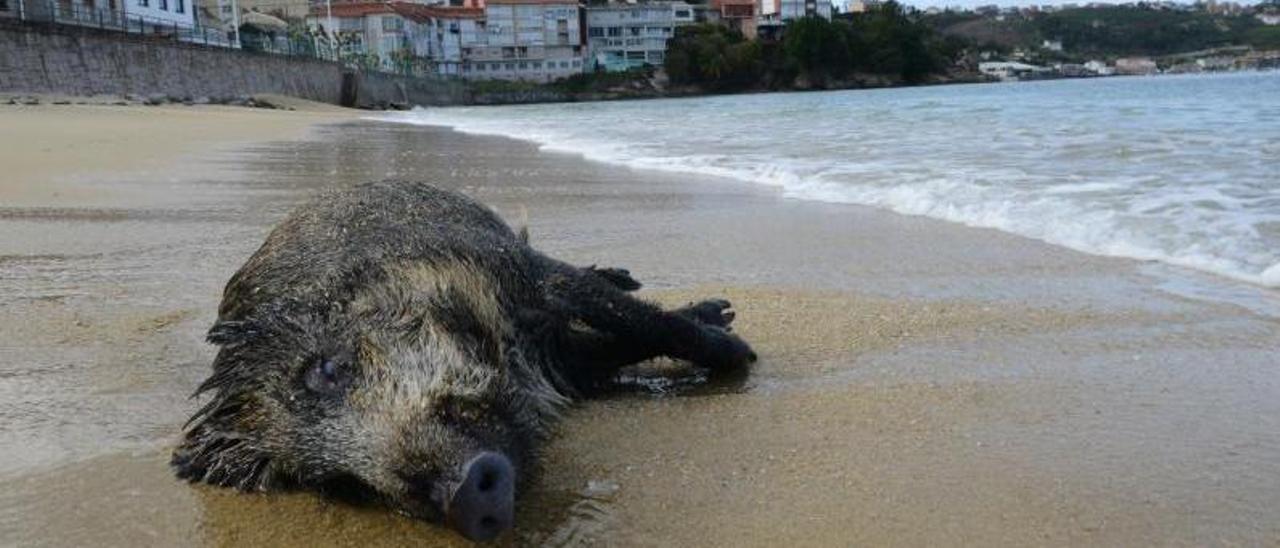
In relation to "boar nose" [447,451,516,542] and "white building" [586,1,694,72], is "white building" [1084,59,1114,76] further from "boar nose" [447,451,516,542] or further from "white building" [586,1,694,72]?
"boar nose" [447,451,516,542]

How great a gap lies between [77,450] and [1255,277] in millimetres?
5444

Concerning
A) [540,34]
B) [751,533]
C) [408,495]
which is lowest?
[751,533]

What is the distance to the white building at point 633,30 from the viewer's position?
13512cm

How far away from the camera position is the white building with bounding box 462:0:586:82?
128 metres

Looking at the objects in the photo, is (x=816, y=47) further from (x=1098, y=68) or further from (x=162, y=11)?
(x=162, y=11)

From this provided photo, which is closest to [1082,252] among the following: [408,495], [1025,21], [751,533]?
[751,533]

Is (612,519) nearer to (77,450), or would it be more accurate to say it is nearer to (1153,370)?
(77,450)

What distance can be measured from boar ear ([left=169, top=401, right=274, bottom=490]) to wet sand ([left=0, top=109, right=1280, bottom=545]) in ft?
0.18

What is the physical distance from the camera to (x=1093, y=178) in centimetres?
952

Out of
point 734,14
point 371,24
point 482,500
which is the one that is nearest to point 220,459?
point 482,500

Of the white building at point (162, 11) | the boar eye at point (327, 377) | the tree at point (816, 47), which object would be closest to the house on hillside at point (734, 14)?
the tree at point (816, 47)

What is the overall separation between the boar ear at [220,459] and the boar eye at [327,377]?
0.95ft

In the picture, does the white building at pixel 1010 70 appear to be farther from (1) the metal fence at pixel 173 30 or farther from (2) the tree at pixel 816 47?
(1) the metal fence at pixel 173 30

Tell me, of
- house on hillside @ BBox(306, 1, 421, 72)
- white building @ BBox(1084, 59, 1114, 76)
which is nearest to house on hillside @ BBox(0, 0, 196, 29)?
house on hillside @ BBox(306, 1, 421, 72)
